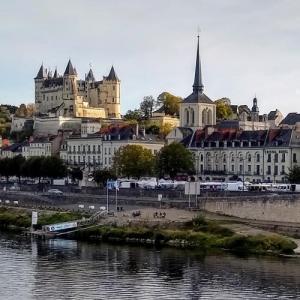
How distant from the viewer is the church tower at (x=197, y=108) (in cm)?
10620

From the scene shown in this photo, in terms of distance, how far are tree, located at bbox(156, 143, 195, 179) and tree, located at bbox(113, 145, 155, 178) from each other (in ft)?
7.02

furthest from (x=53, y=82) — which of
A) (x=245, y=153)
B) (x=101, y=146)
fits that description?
(x=245, y=153)

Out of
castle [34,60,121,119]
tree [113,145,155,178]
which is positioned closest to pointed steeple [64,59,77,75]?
castle [34,60,121,119]

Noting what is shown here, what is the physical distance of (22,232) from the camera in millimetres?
64750

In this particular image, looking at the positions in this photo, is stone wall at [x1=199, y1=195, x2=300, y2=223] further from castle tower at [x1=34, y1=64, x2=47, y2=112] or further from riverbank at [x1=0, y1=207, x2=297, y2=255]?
castle tower at [x1=34, y1=64, x2=47, y2=112]

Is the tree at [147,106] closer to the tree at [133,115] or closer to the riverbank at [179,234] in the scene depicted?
the tree at [133,115]

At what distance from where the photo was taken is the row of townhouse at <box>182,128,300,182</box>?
89.4 metres

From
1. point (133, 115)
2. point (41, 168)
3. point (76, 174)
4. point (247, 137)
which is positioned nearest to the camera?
point (247, 137)

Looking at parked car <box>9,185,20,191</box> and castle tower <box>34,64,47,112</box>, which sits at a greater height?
castle tower <box>34,64,47,112</box>

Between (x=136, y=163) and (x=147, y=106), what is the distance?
70244 millimetres

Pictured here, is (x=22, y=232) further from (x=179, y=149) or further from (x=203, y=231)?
(x=179, y=149)

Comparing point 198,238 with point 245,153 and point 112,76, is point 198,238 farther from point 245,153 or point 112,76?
point 112,76

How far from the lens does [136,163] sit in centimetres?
9125

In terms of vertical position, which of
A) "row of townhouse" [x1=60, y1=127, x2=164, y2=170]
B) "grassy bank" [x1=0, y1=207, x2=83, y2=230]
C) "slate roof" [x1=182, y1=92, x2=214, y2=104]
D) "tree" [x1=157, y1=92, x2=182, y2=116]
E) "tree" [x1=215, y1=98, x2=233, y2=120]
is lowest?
"grassy bank" [x1=0, y1=207, x2=83, y2=230]
